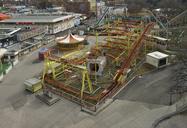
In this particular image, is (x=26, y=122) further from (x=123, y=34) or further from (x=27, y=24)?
(x=27, y=24)

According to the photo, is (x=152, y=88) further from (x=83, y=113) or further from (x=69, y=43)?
(x=69, y=43)

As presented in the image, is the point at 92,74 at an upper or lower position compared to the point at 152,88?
upper

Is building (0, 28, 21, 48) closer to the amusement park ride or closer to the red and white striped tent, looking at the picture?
the red and white striped tent

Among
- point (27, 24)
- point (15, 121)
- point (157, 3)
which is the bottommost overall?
point (15, 121)

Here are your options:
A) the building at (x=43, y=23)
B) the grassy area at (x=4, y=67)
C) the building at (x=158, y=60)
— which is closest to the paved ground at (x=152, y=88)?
the building at (x=158, y=60)

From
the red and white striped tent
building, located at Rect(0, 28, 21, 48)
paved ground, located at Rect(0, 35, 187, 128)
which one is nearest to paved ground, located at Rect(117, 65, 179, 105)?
paved ground, located at Rect(0, 35, 187, 128)

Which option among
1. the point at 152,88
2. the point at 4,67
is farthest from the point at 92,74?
the point at 4,67

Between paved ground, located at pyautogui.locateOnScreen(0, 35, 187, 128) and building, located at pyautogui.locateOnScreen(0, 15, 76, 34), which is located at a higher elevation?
building, located at pyautogui.locateOnScreen(0, 15, 76, 34)

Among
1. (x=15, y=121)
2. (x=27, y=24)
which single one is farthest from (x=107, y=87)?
(x=27, y=24)
